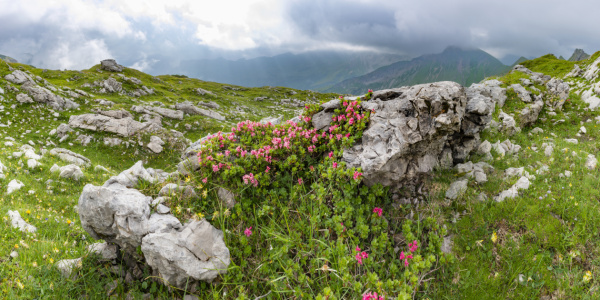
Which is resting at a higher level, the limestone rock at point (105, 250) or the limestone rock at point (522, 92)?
the limestone rock at point (522, 92)

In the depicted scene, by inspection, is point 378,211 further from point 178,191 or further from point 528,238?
point 178,191

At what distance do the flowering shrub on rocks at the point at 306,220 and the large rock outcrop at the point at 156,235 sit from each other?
325 millimetres

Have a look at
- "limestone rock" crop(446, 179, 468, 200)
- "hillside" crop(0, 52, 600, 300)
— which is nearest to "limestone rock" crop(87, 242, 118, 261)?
"hillside" crop(0, 52, 600, 300)

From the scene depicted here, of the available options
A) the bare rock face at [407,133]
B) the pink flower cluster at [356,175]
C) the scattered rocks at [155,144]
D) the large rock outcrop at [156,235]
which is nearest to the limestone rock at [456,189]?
the bare rock face at [407,133]

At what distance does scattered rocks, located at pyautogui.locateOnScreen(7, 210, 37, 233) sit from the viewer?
6.77m

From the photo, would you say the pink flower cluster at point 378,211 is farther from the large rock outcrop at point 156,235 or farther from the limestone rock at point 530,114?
the limestone rock at point 530,114

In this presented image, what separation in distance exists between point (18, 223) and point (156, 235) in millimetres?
5238

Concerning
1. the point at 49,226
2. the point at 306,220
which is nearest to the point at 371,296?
the point at 306,220

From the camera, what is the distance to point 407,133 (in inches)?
275

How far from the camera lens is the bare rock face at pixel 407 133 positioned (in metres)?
6.59

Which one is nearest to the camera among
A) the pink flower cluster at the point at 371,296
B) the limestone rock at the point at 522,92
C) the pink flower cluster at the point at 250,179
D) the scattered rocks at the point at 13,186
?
the pink flower cluster at the point at 371,296

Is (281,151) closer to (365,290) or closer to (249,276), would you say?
(249,276)

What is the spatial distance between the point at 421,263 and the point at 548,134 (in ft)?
45.5

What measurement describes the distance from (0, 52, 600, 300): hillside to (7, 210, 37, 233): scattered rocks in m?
0.05
